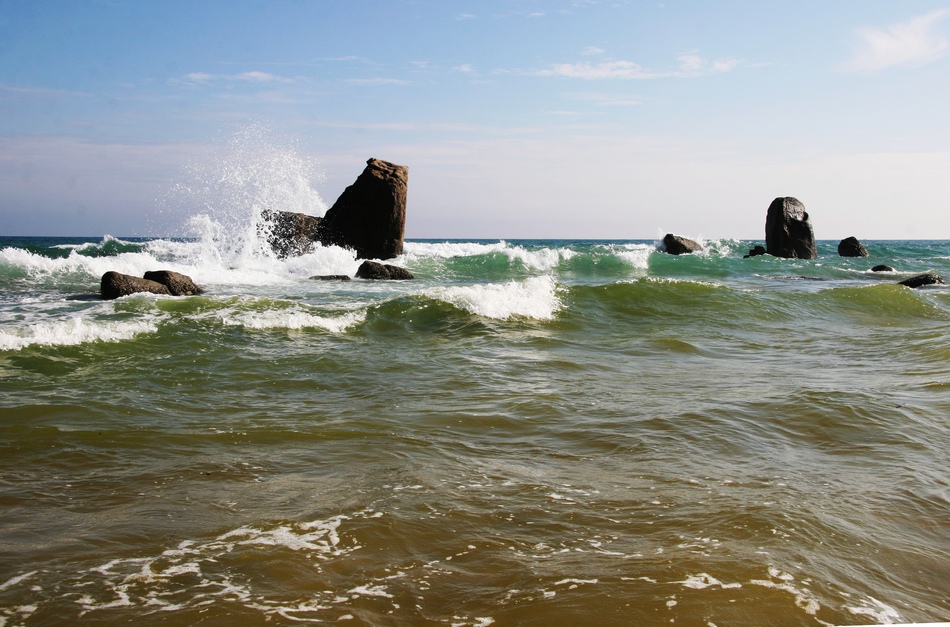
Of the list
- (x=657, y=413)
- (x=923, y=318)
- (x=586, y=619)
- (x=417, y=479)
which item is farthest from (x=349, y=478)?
(x=923, y=318)

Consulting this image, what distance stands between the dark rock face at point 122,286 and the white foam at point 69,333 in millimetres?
3846

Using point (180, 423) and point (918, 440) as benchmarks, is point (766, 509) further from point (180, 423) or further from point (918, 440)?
point (180, 423)

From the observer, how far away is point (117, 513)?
127 inches

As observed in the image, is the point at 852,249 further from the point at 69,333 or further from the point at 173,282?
the point at 69,333

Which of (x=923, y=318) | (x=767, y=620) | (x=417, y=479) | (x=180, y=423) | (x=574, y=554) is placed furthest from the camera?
(x=923, y=318)

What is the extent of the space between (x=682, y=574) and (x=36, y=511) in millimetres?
2953

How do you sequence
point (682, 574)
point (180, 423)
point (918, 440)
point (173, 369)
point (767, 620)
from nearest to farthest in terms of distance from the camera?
point (767, 620)
point (682, 574)
point (918, 440)
point (180, 423)
point (173, 369)

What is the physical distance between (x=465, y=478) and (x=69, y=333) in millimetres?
6357

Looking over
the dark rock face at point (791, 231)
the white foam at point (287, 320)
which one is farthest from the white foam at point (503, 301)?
the dark rock face at point (791, 231)

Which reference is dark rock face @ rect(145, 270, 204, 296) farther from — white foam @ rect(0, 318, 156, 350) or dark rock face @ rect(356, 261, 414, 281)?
dark rock face @ rect(356, 261, 414, 281)

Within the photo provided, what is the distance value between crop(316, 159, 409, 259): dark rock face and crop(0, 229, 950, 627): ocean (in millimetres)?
14730

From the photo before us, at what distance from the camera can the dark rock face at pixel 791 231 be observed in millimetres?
32344

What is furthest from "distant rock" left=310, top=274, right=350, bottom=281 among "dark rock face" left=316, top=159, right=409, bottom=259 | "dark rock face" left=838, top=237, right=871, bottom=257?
"dark rock face" left=838, top=237, right=871, bottom=257

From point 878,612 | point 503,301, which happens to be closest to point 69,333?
point 503,301
